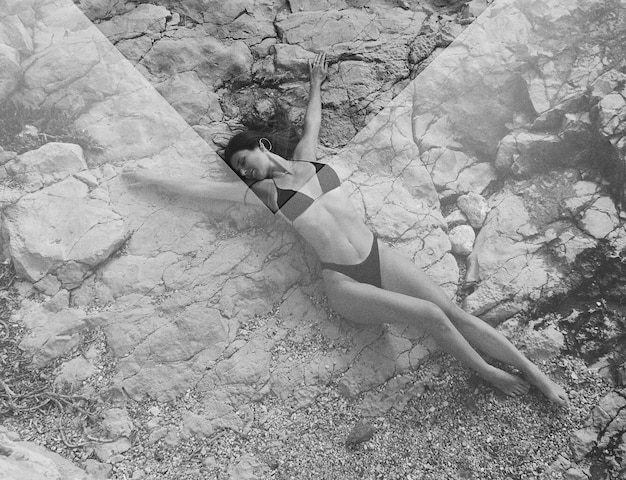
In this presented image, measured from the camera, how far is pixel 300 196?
192 cm

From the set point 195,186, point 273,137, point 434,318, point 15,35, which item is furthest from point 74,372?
point 15,35

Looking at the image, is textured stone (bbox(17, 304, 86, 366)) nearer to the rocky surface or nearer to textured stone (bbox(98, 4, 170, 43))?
the rocky surface

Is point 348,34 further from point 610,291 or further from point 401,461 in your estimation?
point 401,461

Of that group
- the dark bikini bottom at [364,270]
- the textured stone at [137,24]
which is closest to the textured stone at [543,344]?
the dark bikini bottom at [364,270]

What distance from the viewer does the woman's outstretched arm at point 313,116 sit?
202cm

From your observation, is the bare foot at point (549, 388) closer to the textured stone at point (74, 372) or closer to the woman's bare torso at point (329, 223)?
the woman's bare torso at point (329, 223)

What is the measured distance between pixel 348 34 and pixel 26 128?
1.33 metres

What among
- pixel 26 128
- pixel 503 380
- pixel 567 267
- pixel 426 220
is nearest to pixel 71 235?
pixel 26 128

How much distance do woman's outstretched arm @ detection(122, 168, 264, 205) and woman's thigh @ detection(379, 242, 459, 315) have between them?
1.66 ft

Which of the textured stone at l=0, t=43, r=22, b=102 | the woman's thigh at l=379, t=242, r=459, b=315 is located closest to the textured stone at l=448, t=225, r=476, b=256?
the woman's thigh at l=379, t=242, r=459, b=315

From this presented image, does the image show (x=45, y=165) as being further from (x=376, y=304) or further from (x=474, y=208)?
(x=474, y=208)

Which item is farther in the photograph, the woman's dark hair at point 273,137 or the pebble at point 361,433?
the woman's dark hair at point 273,137

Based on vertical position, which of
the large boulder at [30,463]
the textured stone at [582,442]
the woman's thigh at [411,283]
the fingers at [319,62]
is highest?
the fingers at [319,62]

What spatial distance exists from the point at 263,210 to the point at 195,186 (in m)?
0.26
